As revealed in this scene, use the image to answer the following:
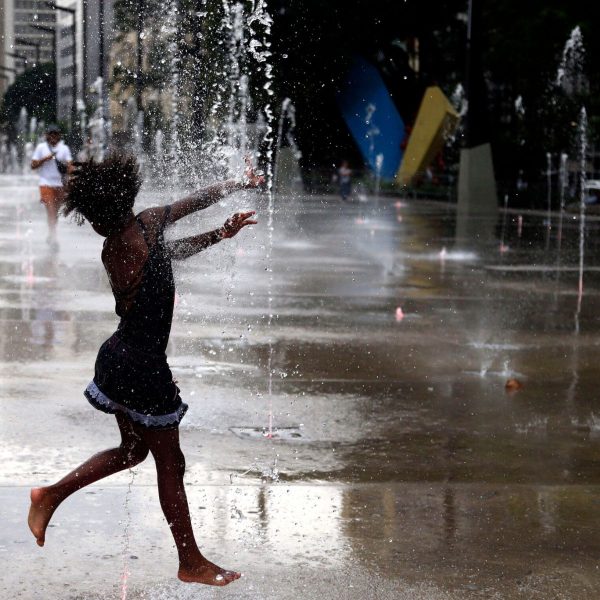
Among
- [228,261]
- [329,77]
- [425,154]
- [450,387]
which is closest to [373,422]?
[450,387]

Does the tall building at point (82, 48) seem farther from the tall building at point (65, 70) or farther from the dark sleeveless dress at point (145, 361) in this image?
the dark sleeveless dress at point (145, 361)

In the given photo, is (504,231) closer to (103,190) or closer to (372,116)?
(103,190)

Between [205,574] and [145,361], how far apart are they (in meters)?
0.78

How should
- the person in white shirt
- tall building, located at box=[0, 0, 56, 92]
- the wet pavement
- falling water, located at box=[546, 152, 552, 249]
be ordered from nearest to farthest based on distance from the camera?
the wet pavement, the person in white shirt, falling water, located at box=[546, 152, 552, 249], tall building, located at box=[0, 0, 56, 92]

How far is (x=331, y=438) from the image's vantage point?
23.1 feet

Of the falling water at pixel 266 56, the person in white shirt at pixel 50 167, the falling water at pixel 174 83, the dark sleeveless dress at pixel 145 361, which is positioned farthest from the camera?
the falling water at pixel 174 83

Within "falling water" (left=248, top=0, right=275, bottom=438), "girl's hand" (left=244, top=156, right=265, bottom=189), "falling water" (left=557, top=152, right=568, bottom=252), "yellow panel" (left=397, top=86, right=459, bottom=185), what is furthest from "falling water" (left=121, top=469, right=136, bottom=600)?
"yellow panel" (left=397, top=86, right=459, bottom=185)

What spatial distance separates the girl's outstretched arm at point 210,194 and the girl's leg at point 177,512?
0.78 metres

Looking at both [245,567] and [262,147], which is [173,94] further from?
[245,567]

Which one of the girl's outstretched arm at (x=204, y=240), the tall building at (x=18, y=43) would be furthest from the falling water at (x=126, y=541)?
the tall building at (x=18, y=43)

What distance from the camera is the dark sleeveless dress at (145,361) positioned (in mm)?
4609

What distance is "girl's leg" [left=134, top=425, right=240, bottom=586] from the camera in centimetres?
464

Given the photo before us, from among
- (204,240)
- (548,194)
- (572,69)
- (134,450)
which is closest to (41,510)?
(134,450)

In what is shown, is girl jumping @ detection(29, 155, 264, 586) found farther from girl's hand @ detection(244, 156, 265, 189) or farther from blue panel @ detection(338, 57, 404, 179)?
blue panel @ detection(338, 57, 404, 179)
